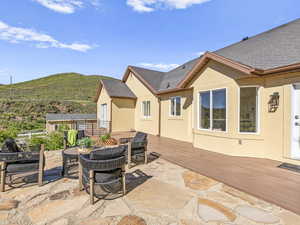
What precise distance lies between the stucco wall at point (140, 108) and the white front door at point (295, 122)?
7.62 metres

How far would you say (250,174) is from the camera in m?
4.43

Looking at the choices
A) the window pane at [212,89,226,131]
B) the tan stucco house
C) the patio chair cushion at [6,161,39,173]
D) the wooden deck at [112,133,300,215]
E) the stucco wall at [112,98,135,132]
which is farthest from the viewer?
the stucco wall at [112,98,135,132]

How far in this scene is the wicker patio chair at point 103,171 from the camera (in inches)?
119

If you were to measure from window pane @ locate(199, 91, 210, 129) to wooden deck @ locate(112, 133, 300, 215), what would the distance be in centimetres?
131

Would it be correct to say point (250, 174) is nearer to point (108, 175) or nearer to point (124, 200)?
point (124, 200)

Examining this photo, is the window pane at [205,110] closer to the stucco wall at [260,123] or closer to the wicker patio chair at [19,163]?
the stucco wall at [260,123]

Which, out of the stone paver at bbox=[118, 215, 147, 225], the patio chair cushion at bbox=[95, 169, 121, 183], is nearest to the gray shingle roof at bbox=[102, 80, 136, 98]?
the patio chair cushion at bbox=[95, 169, 121, 183]

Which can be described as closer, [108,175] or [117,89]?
[108,175]

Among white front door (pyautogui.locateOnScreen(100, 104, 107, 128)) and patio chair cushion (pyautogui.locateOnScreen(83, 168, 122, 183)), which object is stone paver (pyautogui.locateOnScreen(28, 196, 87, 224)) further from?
white front door (pyautogui.locateOnScreen(100, 104, 107, 128))

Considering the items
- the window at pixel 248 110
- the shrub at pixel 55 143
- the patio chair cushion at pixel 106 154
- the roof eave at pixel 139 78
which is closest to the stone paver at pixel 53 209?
the patio chair cushion at pixel 106 154

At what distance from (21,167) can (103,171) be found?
2128 millimetres

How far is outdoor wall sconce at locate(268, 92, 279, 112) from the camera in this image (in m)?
5.43

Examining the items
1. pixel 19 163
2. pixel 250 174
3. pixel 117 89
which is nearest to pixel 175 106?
pixel 117 89

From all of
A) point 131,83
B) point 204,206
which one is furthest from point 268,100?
point 131,83
